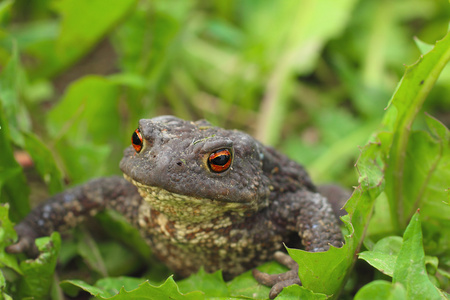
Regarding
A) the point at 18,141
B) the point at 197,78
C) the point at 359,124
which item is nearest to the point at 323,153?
the point at 359,124

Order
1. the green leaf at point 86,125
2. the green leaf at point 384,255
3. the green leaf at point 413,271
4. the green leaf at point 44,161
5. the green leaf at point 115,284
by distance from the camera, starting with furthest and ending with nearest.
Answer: the green leaf at point 86,125 < the green leaf at point 44,161 < the green leaf at point 115,284 < the green leaf at point 384,255 < the green leaf at point 413,271

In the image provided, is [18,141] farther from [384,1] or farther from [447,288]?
[384,1]

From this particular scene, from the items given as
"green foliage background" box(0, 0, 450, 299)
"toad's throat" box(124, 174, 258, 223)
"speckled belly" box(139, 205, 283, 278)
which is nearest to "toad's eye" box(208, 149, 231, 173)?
"toad's throat" box(124, 174, 258, 223)

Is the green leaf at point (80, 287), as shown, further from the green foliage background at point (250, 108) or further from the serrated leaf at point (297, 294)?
the serrated leaf at point (297, 294)

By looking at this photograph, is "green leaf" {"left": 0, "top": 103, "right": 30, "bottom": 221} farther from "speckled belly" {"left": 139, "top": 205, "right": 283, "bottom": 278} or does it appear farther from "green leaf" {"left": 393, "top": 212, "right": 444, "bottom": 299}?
"green leaf" {"left": 393, "top": 212, "right": 444, "bottom": 299}

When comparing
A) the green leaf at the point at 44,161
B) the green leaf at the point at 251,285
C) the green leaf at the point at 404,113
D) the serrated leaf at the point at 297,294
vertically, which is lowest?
the green leaf at the point at 251,285

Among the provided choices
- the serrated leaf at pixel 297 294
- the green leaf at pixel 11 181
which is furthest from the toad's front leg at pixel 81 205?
the serrated leaf at pixel 297 294
